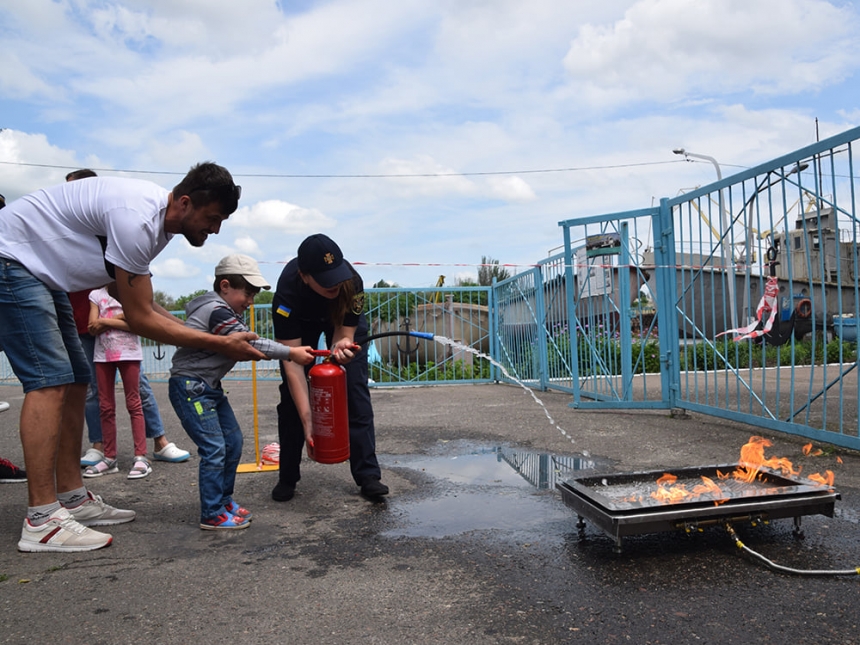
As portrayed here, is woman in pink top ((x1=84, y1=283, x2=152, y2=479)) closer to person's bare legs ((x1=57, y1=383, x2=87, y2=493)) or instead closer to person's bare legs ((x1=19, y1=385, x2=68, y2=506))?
person's bare legs ((x1=57, y1=383, x2=87, y2=493))

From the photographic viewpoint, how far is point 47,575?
2.91 metres

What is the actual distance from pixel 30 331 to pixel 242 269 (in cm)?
107

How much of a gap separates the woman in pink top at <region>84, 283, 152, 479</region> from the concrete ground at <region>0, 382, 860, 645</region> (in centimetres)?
43

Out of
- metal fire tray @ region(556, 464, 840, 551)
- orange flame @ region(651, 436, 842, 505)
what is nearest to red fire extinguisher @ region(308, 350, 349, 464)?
metal fire tray @ region(556, 464, 840, 551)

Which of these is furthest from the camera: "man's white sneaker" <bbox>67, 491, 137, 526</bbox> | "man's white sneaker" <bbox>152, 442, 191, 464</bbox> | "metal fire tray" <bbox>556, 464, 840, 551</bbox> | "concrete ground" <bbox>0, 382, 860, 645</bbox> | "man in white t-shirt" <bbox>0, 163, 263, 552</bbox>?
"man's white sneaker" <bbox>152, 442, 191, 464</bbox>

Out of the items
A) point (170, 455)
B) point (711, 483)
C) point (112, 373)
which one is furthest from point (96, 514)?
point (711, 483)

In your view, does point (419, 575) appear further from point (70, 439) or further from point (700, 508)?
point (70, 439)

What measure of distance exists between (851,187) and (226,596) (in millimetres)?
4387

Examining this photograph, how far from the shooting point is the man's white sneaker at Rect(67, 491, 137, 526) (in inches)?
142

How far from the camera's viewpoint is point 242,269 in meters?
3.79

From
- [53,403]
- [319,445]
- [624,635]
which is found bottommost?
[624,635]

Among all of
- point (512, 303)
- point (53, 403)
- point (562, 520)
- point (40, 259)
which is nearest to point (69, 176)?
point (40, 259)

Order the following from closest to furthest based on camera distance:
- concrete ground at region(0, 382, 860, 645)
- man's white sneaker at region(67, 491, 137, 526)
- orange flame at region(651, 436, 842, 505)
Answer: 1. concrete ground at region(0, 382, 860, 645)
2. orange flame at region(651, 436, 842, 505)
3. man's white sneaker at region(67, 491, 137, 526)

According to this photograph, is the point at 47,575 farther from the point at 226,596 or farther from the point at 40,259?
the point at 40,259
